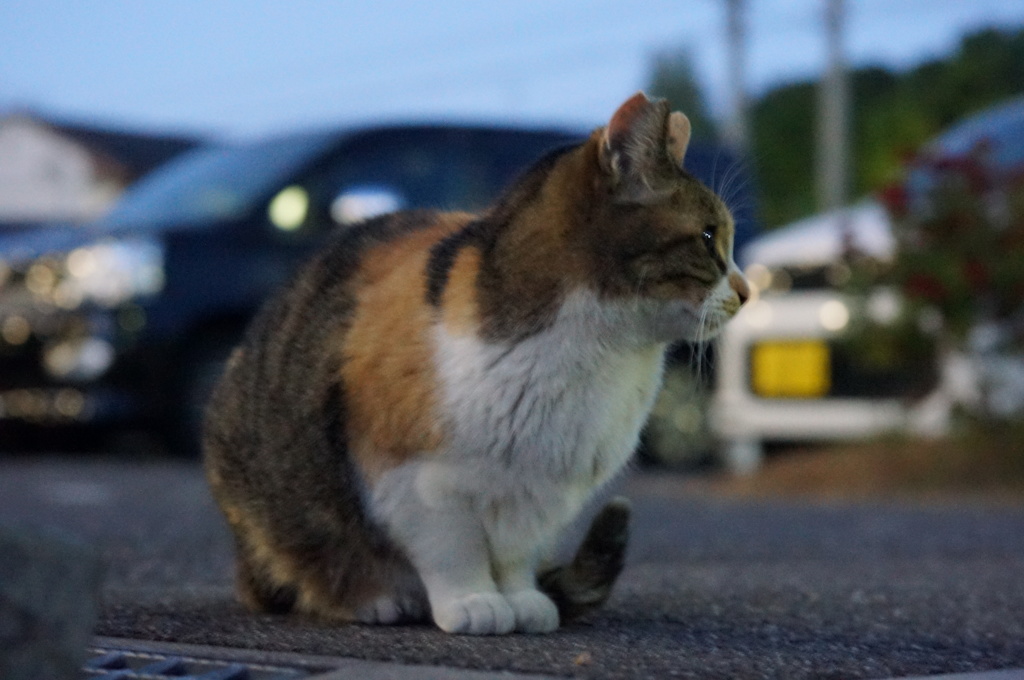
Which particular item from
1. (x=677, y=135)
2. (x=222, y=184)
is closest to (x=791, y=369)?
(x=222, y=184)

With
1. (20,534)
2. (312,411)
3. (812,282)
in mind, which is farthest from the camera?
(812,282)

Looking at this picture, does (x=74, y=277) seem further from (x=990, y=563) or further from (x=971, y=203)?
(x=990, y=563)

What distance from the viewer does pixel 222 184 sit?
9.35 metres

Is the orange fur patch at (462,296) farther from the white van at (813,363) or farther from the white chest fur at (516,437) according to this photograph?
the white van at (813,363)

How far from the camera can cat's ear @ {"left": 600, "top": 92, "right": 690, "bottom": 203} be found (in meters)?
3.23

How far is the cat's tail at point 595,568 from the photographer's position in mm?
3594

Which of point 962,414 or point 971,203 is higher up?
point 971,203

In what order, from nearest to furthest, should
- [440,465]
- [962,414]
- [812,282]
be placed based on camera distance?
1. [440,465]
2. [962,414]
3. [812,282]

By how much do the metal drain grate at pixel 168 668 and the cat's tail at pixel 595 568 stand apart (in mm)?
851

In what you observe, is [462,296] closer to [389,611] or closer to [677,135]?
[677,135]

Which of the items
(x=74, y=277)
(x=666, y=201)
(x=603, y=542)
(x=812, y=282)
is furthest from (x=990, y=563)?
(x=74, y=277)

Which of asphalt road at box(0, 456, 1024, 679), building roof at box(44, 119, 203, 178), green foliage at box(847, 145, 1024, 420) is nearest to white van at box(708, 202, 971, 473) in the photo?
green foliage at box(847, 145, 1024, 420)

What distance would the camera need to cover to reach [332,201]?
29.9 feet

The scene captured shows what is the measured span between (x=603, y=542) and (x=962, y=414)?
5012 mm
